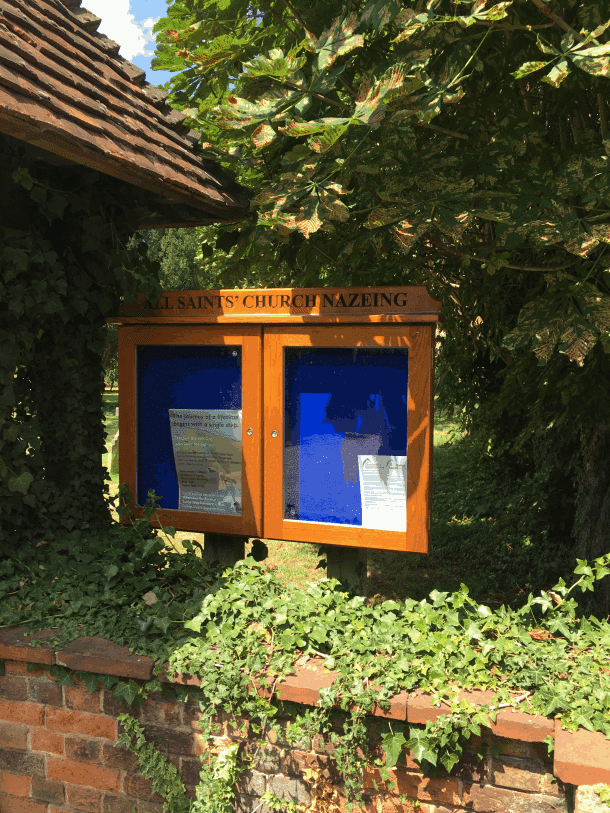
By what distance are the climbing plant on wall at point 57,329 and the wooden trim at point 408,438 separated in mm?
974

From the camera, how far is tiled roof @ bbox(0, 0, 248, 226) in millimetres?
2895

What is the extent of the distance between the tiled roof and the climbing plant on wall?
0.92 feet

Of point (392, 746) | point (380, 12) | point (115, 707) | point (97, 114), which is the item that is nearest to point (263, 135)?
point (380, 12)

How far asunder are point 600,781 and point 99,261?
3.59 m

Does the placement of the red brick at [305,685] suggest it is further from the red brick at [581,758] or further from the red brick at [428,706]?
the red brick at [581,758]

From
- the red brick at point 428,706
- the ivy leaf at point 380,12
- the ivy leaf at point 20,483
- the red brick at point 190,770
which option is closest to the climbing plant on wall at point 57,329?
the ivy leaf at point 20,483

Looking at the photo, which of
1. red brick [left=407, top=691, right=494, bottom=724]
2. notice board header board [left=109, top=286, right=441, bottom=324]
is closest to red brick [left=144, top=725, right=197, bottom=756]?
red brick [left=407, top=691, right=494, bottom=724]

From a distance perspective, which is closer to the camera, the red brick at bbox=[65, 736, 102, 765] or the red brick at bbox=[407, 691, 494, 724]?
the red brick at bbox=[407, 691, 494, 724]

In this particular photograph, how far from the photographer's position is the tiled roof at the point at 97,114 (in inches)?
114

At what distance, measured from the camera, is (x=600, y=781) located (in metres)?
2.43

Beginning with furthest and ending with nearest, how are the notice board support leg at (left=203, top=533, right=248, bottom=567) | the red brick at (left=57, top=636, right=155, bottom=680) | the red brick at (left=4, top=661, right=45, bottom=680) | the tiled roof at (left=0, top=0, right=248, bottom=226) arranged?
the notice board support leg at (left=203, top=533, right=248, bottom=567), the red brick at (left=4, top=661, right=45, bottom=680), the red brick at (left=57, top=636, right=155, bottom=680), the tiled roof at (left=0, top=0, right=248, bottom=226)

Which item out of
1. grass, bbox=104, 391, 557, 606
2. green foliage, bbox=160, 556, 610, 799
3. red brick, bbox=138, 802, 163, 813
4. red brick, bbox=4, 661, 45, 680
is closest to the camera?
green foliage, bbox=160, 556, 610, 799

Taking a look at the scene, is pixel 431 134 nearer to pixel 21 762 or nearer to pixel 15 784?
pixel 21 762

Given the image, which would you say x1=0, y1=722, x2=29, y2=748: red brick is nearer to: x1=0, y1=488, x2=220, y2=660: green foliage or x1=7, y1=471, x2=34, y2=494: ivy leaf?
x1=0, y1=488, x2=220, y2=660: green foliage
